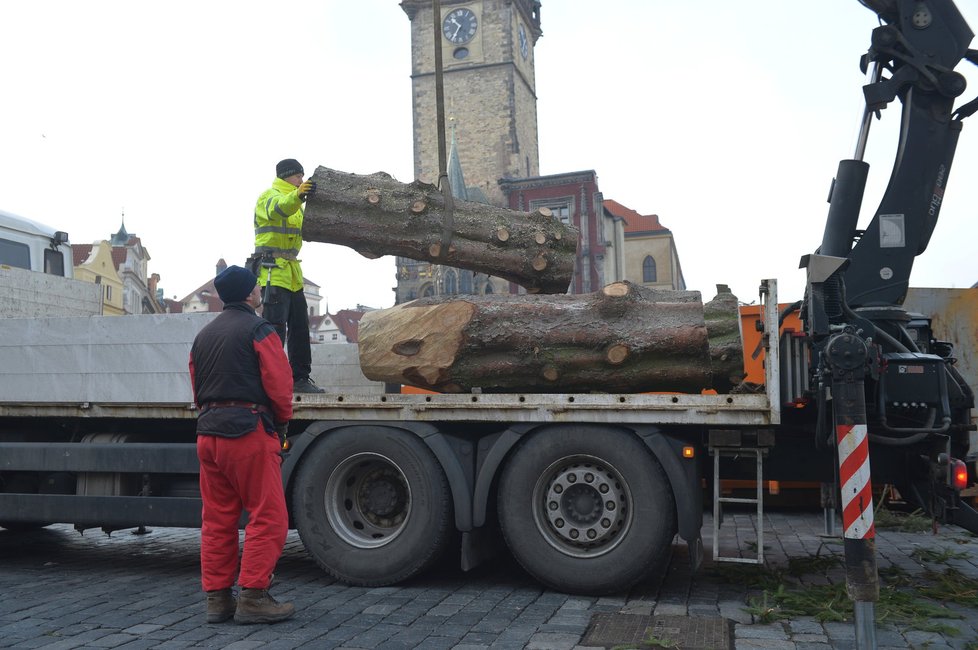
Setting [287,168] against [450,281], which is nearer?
[287,168]

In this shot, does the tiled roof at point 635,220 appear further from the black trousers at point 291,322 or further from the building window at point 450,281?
the black trousers at point 291,322

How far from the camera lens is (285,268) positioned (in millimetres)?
7324

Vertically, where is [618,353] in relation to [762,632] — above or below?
above

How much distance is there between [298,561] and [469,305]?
2702 millimetres

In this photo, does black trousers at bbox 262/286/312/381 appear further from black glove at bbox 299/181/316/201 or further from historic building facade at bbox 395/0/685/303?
historic building facade at bbox 395/0/685/303

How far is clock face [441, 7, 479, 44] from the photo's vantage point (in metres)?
67.1

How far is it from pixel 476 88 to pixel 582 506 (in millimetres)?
63180

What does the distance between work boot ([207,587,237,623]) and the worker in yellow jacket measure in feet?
6.06

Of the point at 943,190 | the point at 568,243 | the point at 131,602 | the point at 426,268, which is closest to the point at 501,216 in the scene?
the point at 568,243

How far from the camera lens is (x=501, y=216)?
7422 millimetres

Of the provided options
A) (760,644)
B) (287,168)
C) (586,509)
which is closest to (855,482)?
(760,644)

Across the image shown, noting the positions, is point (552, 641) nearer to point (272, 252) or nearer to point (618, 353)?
point (618, 353)

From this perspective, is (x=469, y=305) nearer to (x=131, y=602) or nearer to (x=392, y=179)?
(x=392, y=179)

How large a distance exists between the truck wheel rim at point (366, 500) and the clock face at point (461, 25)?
64.1 m
